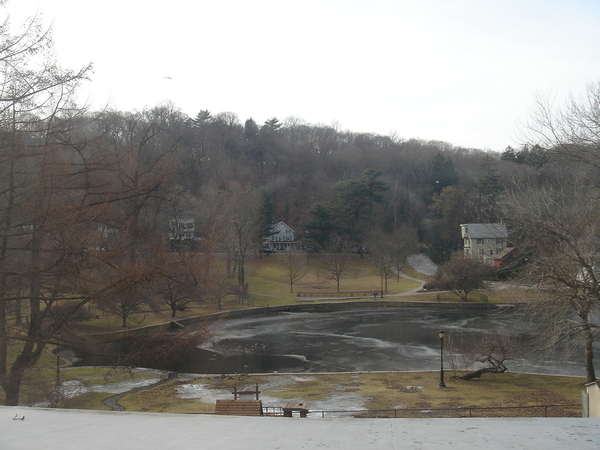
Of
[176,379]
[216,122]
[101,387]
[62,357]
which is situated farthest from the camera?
[216,122]

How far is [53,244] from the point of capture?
1218 cm

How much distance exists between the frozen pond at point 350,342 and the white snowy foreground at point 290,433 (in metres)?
13.4

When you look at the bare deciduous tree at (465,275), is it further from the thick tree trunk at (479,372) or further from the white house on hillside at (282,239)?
the white house on hillside at (282,239)

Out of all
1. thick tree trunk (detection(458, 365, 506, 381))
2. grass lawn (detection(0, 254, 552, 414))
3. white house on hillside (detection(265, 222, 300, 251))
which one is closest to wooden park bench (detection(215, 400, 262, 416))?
grass lawn (detection(0, 254, 552, 414))

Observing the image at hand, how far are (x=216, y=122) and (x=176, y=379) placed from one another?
80.4m

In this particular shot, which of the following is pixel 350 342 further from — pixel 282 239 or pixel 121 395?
pixel 282 239

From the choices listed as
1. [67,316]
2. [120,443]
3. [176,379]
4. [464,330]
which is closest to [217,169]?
[464,330]

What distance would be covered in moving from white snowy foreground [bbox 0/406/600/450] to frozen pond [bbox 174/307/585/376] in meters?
13.4

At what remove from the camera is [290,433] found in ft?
18.0

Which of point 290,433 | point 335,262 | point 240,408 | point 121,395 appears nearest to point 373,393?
point 240,408

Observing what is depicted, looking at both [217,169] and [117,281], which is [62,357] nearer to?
[117,281]

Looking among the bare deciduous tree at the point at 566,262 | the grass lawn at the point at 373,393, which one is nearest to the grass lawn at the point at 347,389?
the grass lawn at the point at 373,393

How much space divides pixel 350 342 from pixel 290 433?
90.8 ft

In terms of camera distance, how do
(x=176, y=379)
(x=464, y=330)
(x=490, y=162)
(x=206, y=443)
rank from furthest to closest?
(x=490, y=162), (x=464, y=330), (x=176, y=379), (x=206, y=443)
